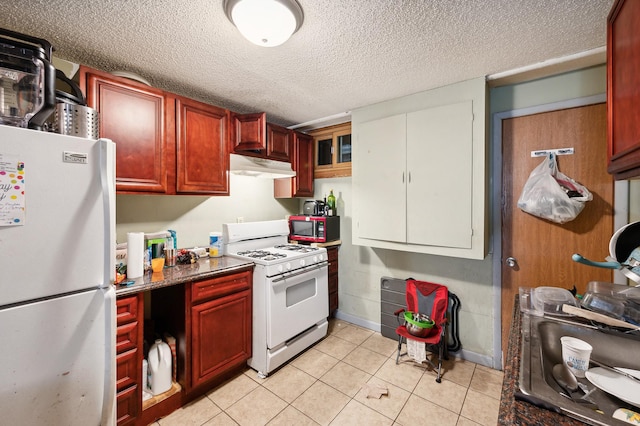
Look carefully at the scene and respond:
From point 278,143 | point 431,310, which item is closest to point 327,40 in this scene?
point 278,143

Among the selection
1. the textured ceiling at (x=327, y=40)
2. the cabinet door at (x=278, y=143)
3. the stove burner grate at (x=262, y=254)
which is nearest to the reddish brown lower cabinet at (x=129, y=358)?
the stove burner grate at (x=262, y=254)

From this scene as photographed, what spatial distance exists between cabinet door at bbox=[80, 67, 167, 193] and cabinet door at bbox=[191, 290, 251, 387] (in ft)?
3.25

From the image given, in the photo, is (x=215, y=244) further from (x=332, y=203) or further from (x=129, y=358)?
(x=332, y=203)

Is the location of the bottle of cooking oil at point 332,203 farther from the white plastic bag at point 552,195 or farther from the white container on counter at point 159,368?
the white container on counter at point 159,368

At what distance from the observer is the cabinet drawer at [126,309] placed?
5.02 ft

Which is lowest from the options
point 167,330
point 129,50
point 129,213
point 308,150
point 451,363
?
point 451,363

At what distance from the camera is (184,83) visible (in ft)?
7.20

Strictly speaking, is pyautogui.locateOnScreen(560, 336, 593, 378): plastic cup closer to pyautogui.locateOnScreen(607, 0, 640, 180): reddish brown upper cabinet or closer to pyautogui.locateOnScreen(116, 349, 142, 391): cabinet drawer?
pyautogui.locateOnScreen(607, 0, 640, 180): reddish brown upper cabinet

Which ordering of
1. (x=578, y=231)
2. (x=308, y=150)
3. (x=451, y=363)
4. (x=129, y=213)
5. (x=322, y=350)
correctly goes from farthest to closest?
(x=308, y=150) → (x=322, y=350) → (x=451, y=363) → (x=129, y=213) → (x=578, y=231)

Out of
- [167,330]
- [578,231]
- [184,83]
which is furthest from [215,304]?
[578,231]

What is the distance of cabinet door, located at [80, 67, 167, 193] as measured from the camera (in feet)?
5.63

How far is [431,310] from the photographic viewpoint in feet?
8.32

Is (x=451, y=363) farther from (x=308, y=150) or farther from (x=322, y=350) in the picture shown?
(x=308, y=150)

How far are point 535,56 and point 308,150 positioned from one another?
2.24m
